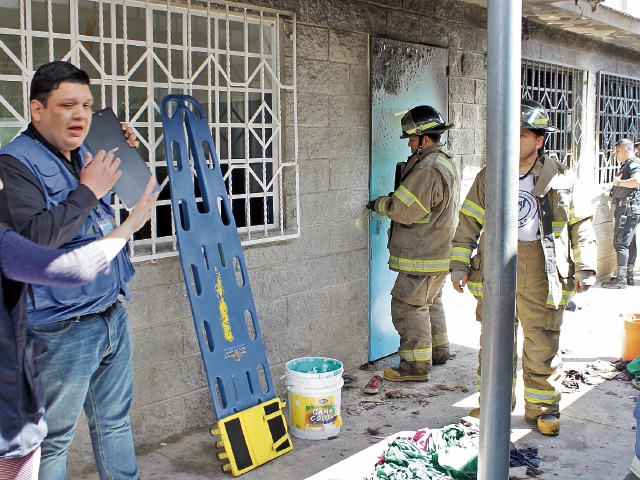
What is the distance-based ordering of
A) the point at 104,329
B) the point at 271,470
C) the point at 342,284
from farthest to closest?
the point at 342,284 → the point at 271,470 → the point at 104,329

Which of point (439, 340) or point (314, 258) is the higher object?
point (314, 258)

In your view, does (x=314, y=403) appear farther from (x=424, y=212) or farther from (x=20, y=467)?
(x=20, y=467)

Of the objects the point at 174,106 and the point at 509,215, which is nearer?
the point at 509,215

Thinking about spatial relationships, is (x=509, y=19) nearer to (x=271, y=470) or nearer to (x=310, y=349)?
(x=271, y=470)

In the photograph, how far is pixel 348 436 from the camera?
4352mm

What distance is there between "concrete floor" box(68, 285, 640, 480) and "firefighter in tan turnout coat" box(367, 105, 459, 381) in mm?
318

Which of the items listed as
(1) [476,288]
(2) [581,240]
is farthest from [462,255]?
(2) [581,240]

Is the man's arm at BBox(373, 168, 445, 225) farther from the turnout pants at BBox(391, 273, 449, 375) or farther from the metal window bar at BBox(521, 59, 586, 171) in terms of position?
the metal window bar at BBox(521, 59, 586, 171)

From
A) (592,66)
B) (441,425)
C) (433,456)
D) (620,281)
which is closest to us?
(433,456)

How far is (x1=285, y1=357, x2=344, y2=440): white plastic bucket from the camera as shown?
13.8ft

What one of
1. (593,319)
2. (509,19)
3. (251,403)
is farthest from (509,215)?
(593,319)

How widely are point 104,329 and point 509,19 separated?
198cm

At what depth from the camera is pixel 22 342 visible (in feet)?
7.16

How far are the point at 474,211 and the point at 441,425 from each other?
1.44 meters
